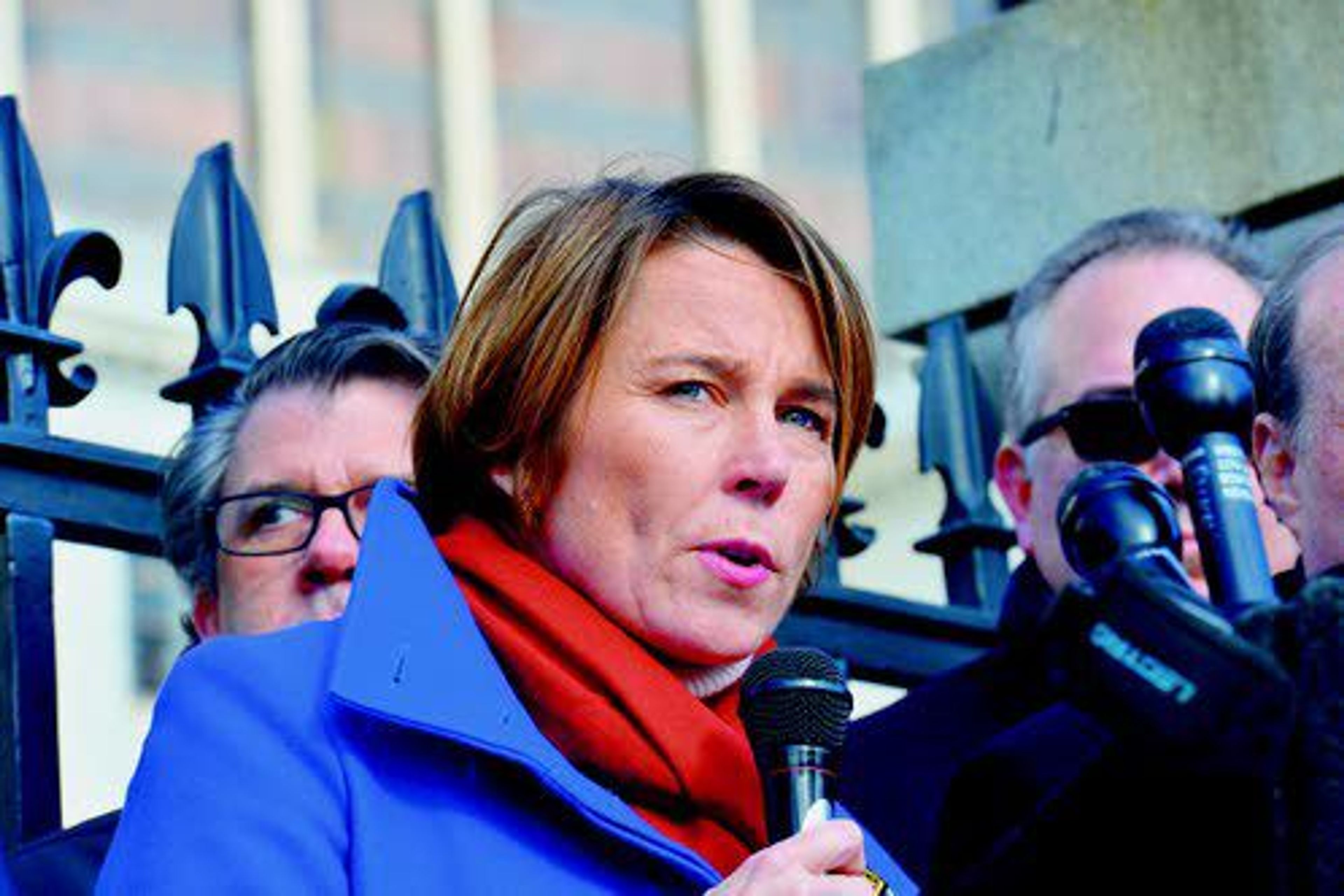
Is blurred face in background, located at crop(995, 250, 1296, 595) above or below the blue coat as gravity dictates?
above

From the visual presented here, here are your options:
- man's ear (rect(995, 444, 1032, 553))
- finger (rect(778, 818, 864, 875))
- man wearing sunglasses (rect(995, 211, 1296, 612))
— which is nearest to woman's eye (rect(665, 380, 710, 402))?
finger (rect(778, 818, 864, 875))

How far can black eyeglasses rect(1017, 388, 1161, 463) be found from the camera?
4.72 metres

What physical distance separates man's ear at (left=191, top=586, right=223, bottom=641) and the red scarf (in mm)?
1192

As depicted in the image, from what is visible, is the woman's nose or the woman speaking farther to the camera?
the woman's nose

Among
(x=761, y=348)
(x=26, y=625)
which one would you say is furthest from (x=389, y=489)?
(x=26, y=625)

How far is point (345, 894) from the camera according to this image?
10.4 feet

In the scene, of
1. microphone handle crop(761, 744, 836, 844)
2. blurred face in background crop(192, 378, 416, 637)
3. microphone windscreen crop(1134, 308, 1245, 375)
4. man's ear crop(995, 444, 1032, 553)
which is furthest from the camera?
man's ear crop(995, 444, 1032, 553)

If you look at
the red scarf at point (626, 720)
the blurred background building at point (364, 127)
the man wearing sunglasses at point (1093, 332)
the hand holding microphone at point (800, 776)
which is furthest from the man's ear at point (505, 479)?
the blurred background building at point (364, 127)

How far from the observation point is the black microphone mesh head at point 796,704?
3.01 metres

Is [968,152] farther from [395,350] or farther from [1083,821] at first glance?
[1083,821]

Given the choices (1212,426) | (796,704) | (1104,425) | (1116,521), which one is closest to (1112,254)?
(1104,425)

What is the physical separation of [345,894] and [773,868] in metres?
0.51

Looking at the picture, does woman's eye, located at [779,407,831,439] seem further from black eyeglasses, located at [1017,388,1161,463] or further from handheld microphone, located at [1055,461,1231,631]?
black eyeglasses, located at [1017,388,1161,463]

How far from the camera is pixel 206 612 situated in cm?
460
